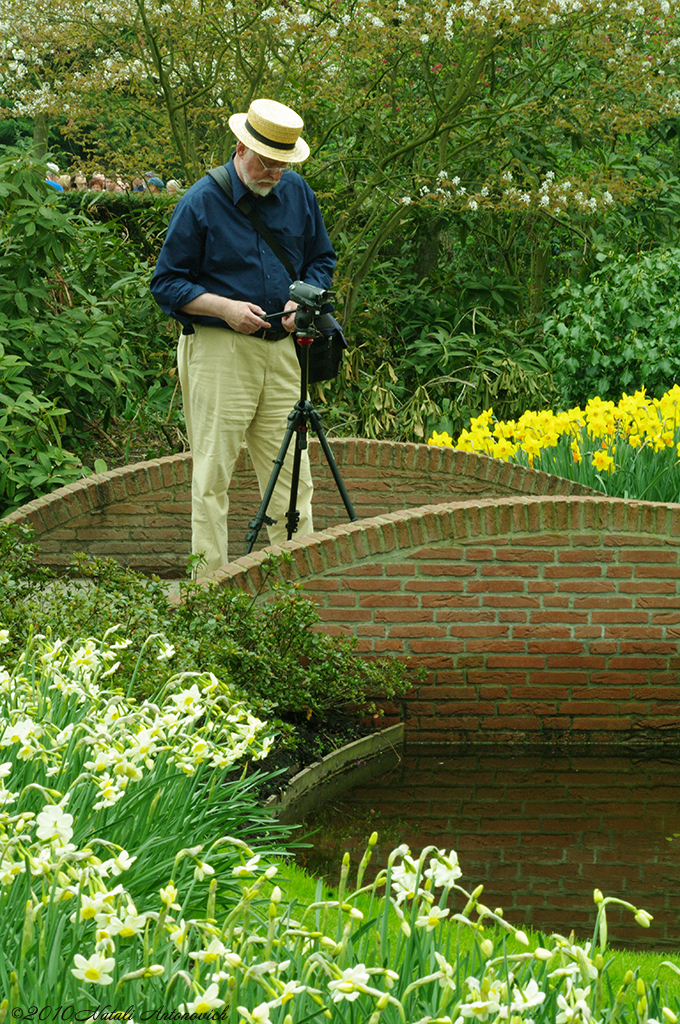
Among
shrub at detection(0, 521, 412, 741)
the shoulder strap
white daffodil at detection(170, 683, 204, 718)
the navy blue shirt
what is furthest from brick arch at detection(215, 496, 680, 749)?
white daffodil at detection(170, 683, 204, 718)

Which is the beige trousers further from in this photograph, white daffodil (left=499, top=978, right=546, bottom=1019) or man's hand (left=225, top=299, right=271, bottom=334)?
white daffodil (left=499, top=978, right=546, bottom=1019)

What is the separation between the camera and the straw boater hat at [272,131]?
14.3 feet

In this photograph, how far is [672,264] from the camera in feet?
26.3

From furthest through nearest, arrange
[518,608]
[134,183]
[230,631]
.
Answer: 1. [134,183]
2. [518,608]
3. [230,631]

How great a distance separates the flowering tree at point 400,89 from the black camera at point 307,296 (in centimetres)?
390

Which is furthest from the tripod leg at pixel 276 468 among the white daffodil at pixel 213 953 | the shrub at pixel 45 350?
the white daffodil at pixel 213 953

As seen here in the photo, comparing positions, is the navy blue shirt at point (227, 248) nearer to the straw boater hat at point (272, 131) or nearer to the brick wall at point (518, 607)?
the straw boater hat at point (272, 131)

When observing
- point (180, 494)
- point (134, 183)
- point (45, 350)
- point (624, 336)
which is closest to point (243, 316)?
point (180, 494)

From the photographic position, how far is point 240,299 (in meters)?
4.64

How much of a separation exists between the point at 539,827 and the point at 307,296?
7.23ft

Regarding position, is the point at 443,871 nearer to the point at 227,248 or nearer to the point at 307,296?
the point at 307,296

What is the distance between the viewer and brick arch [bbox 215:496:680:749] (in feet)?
14.0

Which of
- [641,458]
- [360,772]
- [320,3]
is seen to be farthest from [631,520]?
[320,3]

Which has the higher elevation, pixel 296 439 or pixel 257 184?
pixel 257 184
